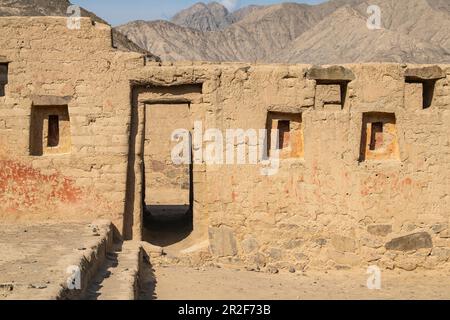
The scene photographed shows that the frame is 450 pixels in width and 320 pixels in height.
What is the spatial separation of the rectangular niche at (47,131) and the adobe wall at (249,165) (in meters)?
0.20

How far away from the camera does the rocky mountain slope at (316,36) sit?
4300 centimetres

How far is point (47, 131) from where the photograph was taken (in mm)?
9852

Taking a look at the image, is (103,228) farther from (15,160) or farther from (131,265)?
(15,160)

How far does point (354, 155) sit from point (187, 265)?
3.05 meters

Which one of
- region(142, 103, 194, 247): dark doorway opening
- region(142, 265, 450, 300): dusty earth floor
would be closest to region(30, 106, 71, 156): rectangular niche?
region(142, 265, 450, 300): dusty earth floor

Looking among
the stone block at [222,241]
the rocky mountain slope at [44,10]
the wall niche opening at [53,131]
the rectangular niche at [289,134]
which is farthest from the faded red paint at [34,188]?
the rocky mountain slope at [44,10]

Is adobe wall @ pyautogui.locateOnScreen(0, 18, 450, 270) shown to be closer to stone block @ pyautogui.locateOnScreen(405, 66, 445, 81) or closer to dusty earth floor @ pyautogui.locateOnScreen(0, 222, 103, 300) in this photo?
stone block @ pyautogui.locateOnScreen(405, 66, 445, 81)

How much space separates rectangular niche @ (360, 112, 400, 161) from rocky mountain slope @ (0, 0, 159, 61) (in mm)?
13808

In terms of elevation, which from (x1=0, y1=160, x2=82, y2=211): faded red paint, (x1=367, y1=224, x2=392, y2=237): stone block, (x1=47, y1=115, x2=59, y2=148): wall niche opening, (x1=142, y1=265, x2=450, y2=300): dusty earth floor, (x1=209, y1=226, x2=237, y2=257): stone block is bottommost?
(x1=142, y1=265, x2=450, y2=300): dusty earth floor

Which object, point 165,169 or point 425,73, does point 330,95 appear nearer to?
point 425,73

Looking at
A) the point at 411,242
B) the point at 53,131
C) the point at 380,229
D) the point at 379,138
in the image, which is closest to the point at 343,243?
the point at 380,229

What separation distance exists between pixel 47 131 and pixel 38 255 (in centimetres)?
316

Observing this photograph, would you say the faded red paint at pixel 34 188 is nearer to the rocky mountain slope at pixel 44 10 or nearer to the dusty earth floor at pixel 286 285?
the dusty earth floor at pixel 286 285

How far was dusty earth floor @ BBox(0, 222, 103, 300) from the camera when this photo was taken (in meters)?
5.62
